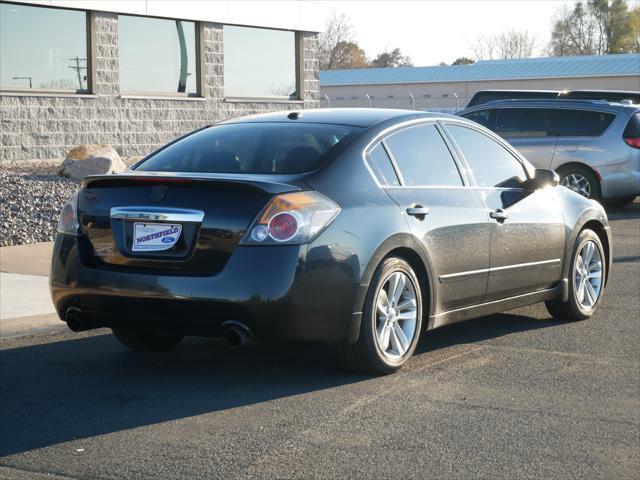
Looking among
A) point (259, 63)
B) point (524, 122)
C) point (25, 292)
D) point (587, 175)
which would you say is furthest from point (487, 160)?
point (259, 63)

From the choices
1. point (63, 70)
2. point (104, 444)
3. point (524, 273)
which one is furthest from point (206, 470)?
point (63, 70)

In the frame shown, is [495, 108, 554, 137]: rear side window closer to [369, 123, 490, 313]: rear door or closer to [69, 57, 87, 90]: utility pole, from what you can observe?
[69, 57, 87, 90]: utility pole

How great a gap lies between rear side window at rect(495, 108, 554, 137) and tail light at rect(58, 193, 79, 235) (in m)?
13.0

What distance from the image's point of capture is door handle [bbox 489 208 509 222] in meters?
7.72

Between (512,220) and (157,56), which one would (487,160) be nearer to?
(512,220)

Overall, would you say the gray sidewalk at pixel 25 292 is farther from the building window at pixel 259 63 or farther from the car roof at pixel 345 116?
the building window at pixel 259 63

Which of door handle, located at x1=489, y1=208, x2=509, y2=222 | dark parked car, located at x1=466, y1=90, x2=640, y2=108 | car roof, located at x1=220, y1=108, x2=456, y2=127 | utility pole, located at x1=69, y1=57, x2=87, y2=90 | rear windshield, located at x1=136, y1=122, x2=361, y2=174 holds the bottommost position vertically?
door handle, located at x1=489, y1=208, x2=509, y2=222

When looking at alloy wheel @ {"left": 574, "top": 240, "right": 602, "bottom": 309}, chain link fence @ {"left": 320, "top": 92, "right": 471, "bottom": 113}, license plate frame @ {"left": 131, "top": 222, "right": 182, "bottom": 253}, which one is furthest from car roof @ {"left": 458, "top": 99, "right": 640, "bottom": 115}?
chain link fence @ {"left": 320, "top": 92, "right": 471, "bottom": 113}

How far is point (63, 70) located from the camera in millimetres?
22781

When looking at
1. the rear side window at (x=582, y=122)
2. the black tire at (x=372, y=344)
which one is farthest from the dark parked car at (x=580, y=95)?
the black tire at (x=372, y=344)

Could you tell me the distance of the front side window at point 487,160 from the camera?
7.88 meters

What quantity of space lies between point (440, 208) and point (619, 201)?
1298 centimetres

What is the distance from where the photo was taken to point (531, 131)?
742 inches

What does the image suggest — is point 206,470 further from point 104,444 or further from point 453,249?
point 453,249
